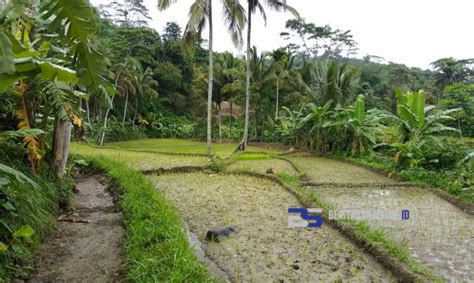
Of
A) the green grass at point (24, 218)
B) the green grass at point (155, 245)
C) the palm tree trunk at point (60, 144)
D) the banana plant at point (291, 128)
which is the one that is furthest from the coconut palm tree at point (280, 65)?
the green grass at point (24, 218)

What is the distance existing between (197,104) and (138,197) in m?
19.5

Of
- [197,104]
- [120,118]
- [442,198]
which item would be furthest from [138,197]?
[120,118]

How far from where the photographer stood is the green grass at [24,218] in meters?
2.98

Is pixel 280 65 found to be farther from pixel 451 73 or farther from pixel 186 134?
pixel 451 73

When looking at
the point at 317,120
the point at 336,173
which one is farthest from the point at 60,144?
the point at 317,120

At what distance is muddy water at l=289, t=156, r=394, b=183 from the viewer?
8.45 meters

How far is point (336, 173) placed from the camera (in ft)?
30.8

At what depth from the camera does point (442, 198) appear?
6.76 m

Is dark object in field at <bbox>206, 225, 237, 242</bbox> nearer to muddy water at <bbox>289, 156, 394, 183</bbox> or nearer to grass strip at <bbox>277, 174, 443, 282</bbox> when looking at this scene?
grass strip at <bbox>277, 174, 443, 282</bbox>

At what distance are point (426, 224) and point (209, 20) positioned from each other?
9451mm

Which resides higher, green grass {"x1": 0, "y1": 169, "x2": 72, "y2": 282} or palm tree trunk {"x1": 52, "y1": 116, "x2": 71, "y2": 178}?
palm tree trunk {"x1": 52, "y1": 116, "x2": 71, "y2": 178}

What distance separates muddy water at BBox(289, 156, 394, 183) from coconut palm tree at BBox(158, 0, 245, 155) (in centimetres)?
393

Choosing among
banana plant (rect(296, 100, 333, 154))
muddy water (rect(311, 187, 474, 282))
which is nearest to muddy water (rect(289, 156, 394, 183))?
muddy water (rect(311, 187, 474, 282))

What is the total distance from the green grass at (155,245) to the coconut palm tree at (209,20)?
25.0 feet
